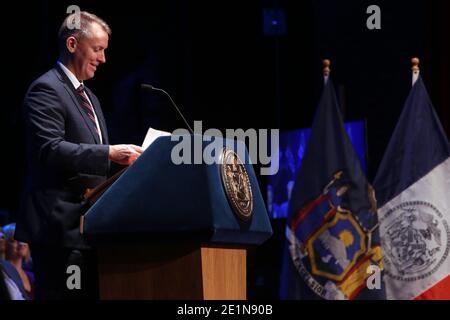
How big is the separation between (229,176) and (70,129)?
669mm

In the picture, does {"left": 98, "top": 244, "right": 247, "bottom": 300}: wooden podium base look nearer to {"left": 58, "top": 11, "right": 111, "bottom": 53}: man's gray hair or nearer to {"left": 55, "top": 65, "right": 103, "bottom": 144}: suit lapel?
{"left": 55, "top": 65, "right": 103, "bottom": 144}: suit lapel

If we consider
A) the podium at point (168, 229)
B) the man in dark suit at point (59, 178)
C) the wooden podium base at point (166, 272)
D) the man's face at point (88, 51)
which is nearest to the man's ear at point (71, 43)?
the man's face at point (88, 51)

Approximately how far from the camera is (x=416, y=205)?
4082mm

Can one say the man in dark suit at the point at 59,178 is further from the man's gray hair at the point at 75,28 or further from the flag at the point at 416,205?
the flag at the point at 416,205

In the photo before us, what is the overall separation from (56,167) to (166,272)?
1.93 ft

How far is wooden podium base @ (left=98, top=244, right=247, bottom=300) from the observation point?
73.9 inches

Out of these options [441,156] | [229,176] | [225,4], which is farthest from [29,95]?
[225,4]

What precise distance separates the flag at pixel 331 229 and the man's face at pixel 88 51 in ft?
6.90

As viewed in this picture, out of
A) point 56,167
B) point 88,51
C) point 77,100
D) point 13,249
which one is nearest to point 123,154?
point 56,167

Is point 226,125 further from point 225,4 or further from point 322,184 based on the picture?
point 322,184

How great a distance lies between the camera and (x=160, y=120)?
16.5ft

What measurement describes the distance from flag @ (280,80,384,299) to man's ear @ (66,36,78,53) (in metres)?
2.16

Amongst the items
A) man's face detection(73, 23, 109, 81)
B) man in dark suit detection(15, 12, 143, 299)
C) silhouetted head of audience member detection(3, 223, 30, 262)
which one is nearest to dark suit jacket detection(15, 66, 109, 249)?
man in dark suit detection(15, 12, 143, 299)
